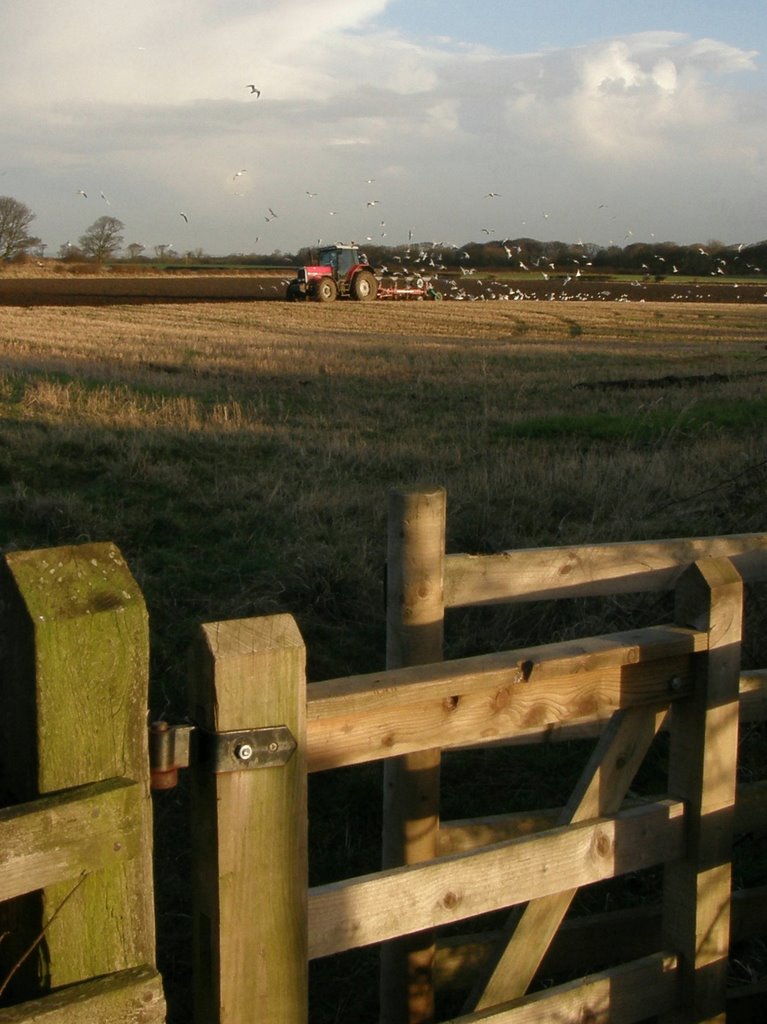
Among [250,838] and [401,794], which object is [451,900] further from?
[401,794]

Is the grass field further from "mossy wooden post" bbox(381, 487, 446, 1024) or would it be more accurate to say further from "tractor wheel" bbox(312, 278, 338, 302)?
"tractor wheel" bbox(312, 278, 338, 302)

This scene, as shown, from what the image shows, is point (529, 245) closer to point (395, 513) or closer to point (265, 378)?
point (265, 378)

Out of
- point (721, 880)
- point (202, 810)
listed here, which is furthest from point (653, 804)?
point (202, 810)

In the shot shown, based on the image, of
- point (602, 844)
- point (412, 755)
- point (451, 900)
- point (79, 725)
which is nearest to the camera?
point (79, 725)

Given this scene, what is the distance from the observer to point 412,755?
10.5 ft

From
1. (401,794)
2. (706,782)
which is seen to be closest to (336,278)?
(401,794)

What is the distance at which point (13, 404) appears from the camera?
1210 cm

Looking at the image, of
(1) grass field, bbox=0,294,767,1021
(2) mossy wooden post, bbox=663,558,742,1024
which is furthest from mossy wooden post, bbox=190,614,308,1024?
(1) grass field, bbox=0,294,767,1021

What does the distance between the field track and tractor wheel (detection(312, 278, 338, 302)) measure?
5279 mm

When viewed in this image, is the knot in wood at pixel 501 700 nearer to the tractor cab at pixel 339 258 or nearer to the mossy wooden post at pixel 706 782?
the mossy wooden post at pixel 706 782

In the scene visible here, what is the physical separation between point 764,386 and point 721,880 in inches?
538

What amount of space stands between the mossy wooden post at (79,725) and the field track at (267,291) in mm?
42580

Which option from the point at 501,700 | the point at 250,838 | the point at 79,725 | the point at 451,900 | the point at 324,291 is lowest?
the point at 451,900

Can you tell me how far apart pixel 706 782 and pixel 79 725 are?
164 cm
